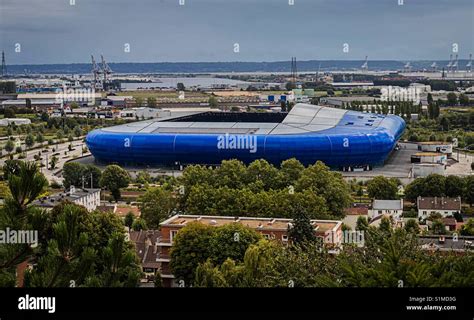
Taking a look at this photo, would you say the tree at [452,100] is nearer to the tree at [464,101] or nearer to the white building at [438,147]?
the tree at [464,101]

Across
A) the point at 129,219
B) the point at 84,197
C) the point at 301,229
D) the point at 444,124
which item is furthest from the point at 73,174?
the point at 444,124

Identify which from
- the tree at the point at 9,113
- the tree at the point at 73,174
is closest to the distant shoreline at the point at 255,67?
the tree at the point at 9,113

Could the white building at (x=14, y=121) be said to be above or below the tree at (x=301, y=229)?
below

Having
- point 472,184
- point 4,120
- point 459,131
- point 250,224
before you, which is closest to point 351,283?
point 250,224

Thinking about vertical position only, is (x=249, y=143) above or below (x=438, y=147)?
above

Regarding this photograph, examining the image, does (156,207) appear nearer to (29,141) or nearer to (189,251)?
(189,251)
